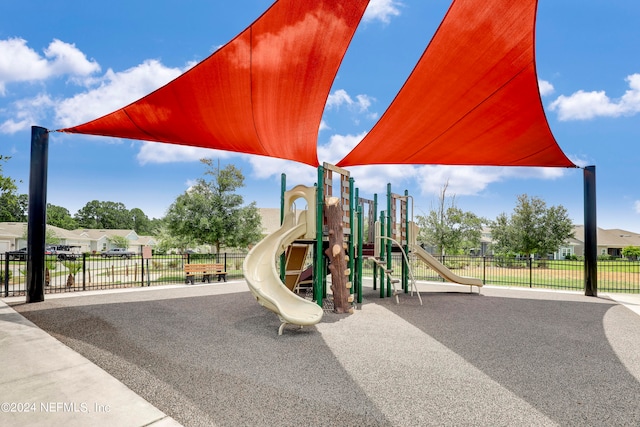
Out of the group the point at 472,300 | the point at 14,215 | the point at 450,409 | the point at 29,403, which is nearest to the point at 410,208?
the point at 472,300

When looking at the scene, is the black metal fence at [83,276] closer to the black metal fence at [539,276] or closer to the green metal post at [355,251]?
the green metal post at [355,251]

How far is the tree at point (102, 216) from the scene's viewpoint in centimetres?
8126

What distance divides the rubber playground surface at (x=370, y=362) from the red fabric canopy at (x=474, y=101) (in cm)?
363

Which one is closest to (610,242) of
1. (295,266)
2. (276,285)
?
(295,266)

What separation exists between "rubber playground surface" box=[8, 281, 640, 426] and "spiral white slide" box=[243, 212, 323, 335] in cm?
27

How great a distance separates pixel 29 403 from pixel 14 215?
79.9 metres

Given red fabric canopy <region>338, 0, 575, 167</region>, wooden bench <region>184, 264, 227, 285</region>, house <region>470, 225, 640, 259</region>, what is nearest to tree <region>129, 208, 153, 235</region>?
house <region>470, 225, 640, 259</region>

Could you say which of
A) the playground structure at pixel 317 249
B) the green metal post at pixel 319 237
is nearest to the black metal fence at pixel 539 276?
the playground structure at pixel 317 249

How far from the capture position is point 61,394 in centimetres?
315

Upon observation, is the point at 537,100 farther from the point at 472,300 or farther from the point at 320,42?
the point at 472,300

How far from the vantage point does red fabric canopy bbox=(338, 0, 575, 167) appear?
16.7 feet

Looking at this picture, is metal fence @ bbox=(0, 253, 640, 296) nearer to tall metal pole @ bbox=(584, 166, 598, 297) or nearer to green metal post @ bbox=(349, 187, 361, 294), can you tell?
tall metal pole @ bbox=(584, 166, 598, 297)

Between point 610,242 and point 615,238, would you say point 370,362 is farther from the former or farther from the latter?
point 615,238

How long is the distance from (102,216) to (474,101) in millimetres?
93598
